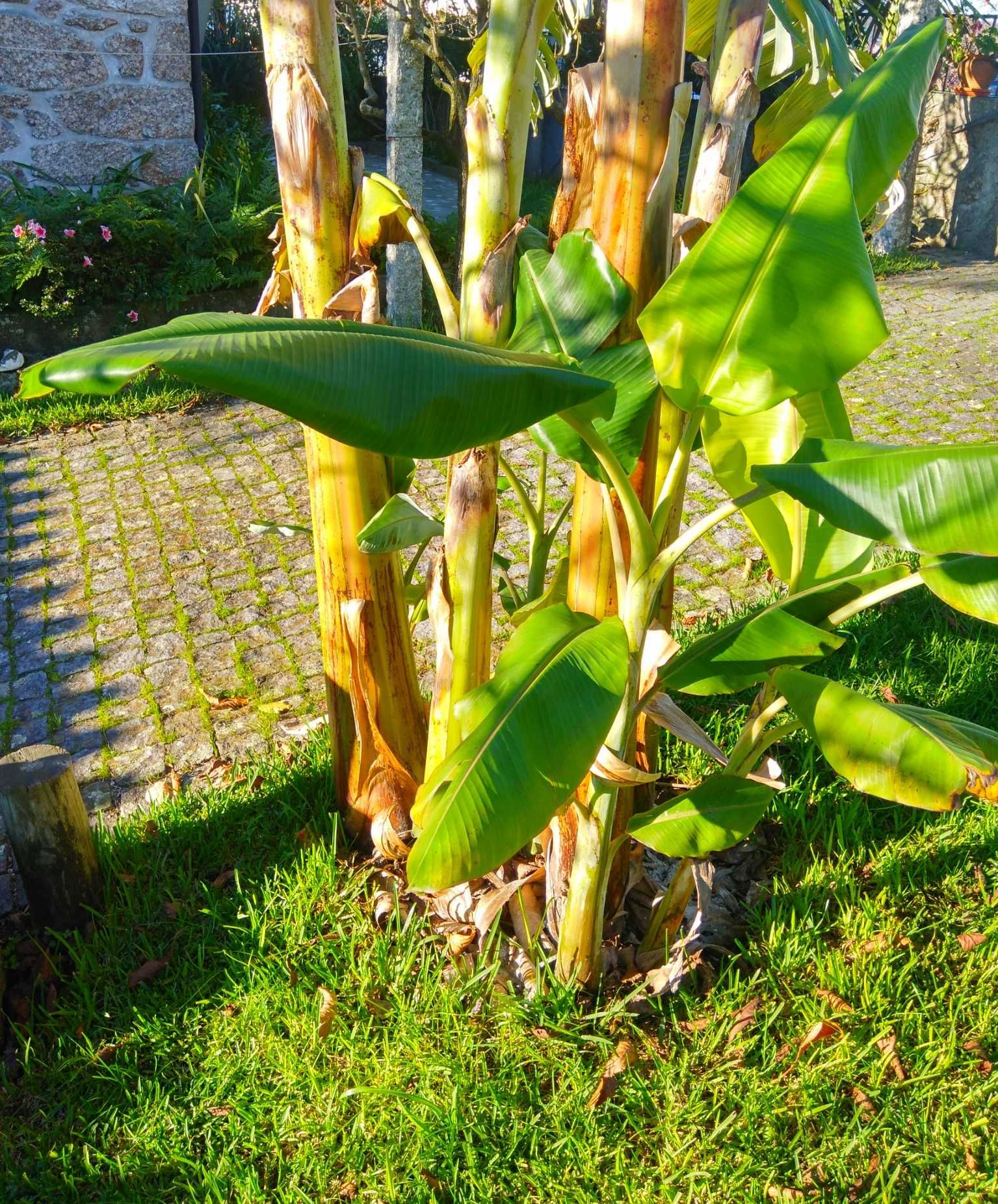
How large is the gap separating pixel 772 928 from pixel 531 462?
12.4 ft

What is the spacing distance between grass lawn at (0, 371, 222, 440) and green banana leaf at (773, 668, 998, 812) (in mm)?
5376

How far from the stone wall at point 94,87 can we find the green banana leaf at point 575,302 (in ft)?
22.4

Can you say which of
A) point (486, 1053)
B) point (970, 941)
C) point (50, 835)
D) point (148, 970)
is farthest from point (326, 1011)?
point (970, 941)

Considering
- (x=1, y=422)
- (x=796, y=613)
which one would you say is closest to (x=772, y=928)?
(x=796, y=613)

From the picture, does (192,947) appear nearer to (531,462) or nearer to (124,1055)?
(124,1055)

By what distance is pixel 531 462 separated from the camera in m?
5.89

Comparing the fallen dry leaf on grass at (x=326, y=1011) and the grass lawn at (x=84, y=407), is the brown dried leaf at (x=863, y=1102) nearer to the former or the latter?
the fallen dry leaf on grass at (x=326, y=1011)

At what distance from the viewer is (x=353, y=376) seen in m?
1.32

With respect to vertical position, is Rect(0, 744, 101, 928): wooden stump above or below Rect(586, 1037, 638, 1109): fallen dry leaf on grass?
above

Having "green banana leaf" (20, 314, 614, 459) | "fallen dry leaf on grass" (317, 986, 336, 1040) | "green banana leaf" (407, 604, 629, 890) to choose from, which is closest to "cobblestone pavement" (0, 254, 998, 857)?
"fallen dry leaf on grass" (317, 986, 336, 1040)

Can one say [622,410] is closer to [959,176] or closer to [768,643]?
[768,643]

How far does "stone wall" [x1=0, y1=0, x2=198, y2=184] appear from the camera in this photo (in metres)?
6.98

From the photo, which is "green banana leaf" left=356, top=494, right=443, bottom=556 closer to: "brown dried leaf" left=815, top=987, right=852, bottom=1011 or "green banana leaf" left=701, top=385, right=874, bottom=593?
"green banana leaf" left=701, top=385, right=874, bottom=593

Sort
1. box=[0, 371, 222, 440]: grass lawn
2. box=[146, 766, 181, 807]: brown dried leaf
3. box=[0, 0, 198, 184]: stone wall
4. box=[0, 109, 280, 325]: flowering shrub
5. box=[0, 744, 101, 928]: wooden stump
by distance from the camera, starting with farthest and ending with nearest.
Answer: box=[0, 0, 198, 184]: stone wall → box=[0, 109, 280, 325]: flowering shrub → box=[0, 371, 222, 440]: grass lawn → box=[146, 766, 181, 807]: brown dried leaf → box=[0, 744, 101, 928]: wooden stump
